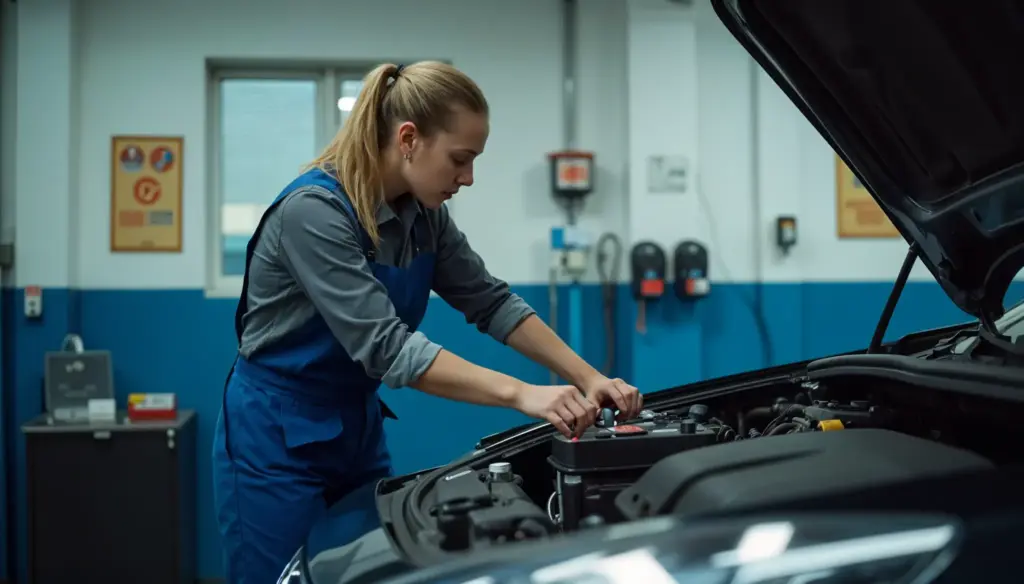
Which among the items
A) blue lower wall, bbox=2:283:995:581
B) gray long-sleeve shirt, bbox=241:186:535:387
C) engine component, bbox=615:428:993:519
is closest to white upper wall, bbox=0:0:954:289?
blue lower wall, bbox=2:283:995:581

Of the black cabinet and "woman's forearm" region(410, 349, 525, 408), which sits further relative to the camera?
the black cabinet

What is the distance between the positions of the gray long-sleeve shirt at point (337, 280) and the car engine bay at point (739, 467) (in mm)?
254

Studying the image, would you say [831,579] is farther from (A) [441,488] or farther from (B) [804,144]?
(B) [804,144]

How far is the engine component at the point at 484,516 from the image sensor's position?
1.03 m

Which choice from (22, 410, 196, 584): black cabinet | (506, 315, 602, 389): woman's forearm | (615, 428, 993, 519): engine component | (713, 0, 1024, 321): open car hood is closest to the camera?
(615, 428, 993, 519): engine component

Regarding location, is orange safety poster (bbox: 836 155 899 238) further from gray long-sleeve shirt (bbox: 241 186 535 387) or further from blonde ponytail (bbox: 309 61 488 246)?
blonde ponytail (bbox: 309 61 488 246)

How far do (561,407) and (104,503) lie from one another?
262 centimetres

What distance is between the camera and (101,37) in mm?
3689

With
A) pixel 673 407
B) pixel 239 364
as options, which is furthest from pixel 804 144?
pixel 239 364

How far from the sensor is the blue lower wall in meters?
3.57

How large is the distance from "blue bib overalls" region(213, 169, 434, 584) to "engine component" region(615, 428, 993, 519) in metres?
0.69

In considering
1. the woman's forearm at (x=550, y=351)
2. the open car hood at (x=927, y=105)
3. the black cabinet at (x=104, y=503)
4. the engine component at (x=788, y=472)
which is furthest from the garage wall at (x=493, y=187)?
the engine component at (x=788, y=472)

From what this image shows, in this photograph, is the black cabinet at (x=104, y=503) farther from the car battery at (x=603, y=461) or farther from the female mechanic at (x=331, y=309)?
the car battery at (x=603, y=461)

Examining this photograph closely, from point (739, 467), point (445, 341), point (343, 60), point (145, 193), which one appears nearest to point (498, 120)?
point (343, 60)
